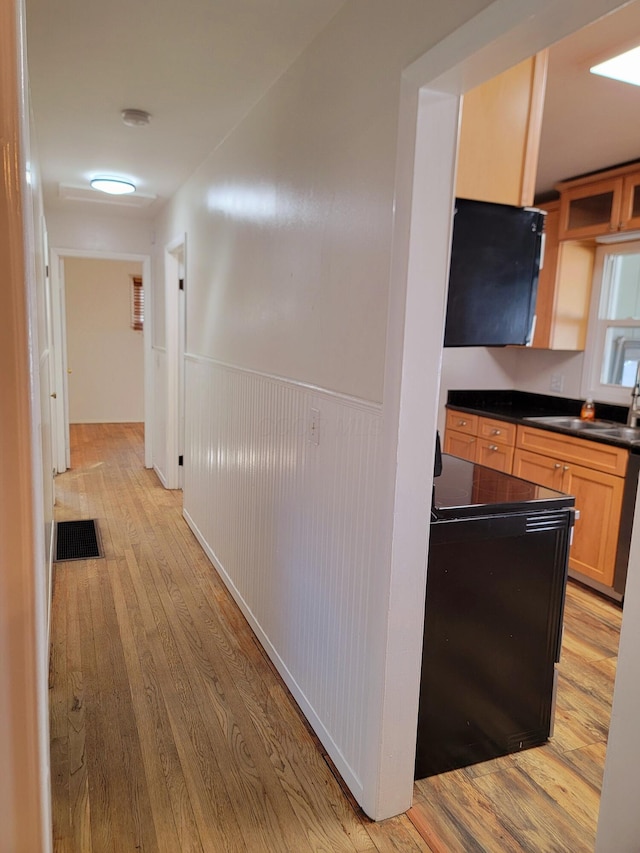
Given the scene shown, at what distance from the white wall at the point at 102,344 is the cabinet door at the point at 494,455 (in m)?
5.60

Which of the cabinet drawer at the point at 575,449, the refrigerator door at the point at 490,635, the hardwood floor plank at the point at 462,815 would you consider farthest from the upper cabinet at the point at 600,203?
the hardwood floor plank at the point at 462,815

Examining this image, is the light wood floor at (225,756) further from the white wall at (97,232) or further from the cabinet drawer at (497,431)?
the white wall at (97,232)

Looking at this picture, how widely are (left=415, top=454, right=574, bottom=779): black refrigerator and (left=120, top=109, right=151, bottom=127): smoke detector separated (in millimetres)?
2207

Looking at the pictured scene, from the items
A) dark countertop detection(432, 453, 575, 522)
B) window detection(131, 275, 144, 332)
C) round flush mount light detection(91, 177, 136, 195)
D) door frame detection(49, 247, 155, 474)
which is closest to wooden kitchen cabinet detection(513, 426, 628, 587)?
dark countertop detection(432, 453, 575, 522)

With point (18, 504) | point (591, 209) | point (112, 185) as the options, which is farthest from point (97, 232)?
point (18, 504)

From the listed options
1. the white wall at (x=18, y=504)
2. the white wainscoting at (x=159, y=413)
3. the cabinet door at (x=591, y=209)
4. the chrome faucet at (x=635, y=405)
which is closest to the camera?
the white wall at (x=18, y=504)

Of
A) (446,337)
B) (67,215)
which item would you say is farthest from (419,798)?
(67,215)

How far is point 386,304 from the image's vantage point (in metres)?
1.59

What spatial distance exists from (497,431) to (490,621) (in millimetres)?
2209

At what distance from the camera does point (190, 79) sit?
7.77ft

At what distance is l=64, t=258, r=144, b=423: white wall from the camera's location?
7910 millimetres

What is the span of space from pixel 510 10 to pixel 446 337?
2.38 ft

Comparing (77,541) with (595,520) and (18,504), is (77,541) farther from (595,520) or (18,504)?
A: (18,504)

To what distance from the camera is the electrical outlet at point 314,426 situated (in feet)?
6.61
